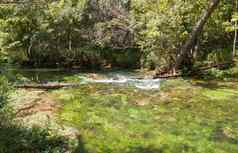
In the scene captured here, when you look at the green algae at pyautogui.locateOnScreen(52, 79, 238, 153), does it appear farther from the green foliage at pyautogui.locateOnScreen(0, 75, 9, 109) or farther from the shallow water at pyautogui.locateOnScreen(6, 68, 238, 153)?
the green foliage at pyautogui.locateOnScreen(0, 75, 9, 109)

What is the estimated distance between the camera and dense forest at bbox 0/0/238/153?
8.45 m

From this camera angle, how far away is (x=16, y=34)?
23.6 meters

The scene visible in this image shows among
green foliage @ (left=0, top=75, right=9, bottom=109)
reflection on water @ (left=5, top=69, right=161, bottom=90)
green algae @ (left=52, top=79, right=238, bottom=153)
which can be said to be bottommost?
green algae @ (left=52, top=79, right=238, bottom=153)

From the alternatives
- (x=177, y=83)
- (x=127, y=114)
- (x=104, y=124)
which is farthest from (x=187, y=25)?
(x=104, y=124)

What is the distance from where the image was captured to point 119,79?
18.1 m

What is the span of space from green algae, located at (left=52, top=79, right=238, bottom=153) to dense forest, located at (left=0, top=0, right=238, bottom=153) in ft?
0.09

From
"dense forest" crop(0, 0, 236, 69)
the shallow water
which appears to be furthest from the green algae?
"dense forest" crop(0, 0, 236, 69)

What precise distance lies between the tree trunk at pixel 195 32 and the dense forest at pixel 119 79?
5 centimetres

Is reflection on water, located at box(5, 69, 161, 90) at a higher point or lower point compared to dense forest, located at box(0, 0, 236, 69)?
lower

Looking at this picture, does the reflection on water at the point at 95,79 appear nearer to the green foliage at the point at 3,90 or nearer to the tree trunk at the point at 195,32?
the tree trunk at the point at 195,32

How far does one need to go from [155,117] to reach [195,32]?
8.45 metres

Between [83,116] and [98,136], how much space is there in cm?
180

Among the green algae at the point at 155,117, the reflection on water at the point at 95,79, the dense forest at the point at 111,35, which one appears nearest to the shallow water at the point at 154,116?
the green algae at the point at 155,117

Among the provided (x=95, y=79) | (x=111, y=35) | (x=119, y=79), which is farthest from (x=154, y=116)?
(x=111, y=35)
